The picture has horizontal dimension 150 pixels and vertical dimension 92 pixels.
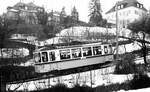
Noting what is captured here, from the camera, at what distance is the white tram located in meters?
21.3

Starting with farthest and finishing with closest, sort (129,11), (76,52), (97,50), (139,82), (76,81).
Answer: (129,11) < (97,50) < (76,52) < (76,81) < (139,82)

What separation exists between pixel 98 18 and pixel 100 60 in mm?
42043

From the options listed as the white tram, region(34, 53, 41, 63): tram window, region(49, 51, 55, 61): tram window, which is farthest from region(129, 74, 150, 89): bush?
region(34, 53, 41, 63): tram window

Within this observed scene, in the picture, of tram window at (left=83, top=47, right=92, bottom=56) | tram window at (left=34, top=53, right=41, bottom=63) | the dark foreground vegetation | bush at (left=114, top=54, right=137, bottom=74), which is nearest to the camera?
the dark foreground vegetation

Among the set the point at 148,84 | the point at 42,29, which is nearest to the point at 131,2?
the point at 42,29

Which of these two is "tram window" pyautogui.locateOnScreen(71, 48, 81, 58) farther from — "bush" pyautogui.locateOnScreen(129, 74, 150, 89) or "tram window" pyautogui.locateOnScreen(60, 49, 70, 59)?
"bush" pyautogui.locateOnScreen(129, 74, 150, 89)

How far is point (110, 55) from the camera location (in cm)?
2475

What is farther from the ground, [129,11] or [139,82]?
[129,11]

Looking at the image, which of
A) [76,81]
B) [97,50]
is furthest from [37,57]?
[76,81]

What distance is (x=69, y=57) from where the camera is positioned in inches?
867

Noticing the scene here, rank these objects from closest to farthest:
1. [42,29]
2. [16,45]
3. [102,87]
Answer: [102,87] < [16,45] < [42,29]

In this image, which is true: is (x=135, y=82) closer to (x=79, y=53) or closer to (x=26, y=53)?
(x=79, y=53)

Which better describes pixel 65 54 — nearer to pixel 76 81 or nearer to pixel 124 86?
pixel 76 81

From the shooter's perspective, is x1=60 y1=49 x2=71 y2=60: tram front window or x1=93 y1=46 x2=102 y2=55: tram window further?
x1=93 y1=46 x2=102 y2=55: tram window
